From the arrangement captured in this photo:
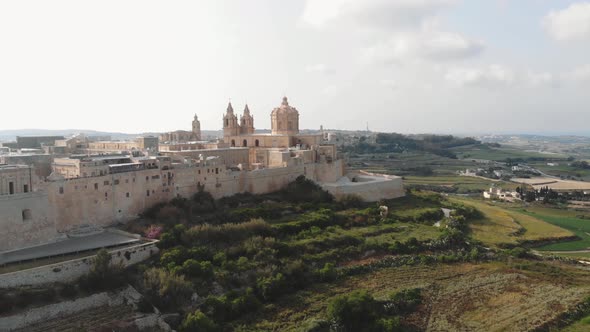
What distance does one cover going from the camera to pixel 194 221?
27188mm

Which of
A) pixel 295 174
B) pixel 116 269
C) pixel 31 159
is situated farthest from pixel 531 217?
pixel 31 159

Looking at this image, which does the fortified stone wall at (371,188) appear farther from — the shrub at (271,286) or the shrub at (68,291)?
the shrub at (68,291)

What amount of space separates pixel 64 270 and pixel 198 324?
5.74 metres

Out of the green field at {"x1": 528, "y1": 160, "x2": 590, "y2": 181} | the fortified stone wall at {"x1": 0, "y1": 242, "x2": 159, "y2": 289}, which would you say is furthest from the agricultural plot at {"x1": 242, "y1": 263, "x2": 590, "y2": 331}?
the green field at {"x1": 528, "y1": 160, "x2": 590, "y2": 181}

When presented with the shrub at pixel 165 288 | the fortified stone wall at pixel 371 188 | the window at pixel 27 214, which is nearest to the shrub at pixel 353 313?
the shrub at pixel 165 288

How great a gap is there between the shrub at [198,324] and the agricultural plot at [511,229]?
1926 centimetres

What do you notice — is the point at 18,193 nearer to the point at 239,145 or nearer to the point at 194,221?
the point at 194,221

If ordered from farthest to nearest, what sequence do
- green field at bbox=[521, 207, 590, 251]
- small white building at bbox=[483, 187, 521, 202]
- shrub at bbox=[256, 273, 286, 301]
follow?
small white building at bbox=[483, 187, 521, 202] < green field at bbox=[521, 207, 590, 251] < shrub at bbox=[256, 273, 286, 301]

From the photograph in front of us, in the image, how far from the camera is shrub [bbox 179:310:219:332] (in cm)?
1831

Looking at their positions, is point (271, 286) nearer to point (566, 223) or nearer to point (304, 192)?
point (304, 192)

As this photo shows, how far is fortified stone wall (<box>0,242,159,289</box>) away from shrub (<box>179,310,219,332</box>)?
4417 mm

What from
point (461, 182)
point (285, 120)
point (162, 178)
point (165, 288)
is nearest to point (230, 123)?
point (285, 120)

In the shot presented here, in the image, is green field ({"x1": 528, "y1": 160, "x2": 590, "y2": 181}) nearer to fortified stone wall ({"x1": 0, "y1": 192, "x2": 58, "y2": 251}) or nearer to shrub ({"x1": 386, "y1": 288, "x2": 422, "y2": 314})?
shrub ({"x1": 386, "y1": 288, "x2": 422, "y2": 314})

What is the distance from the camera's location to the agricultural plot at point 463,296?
20.2 meters
